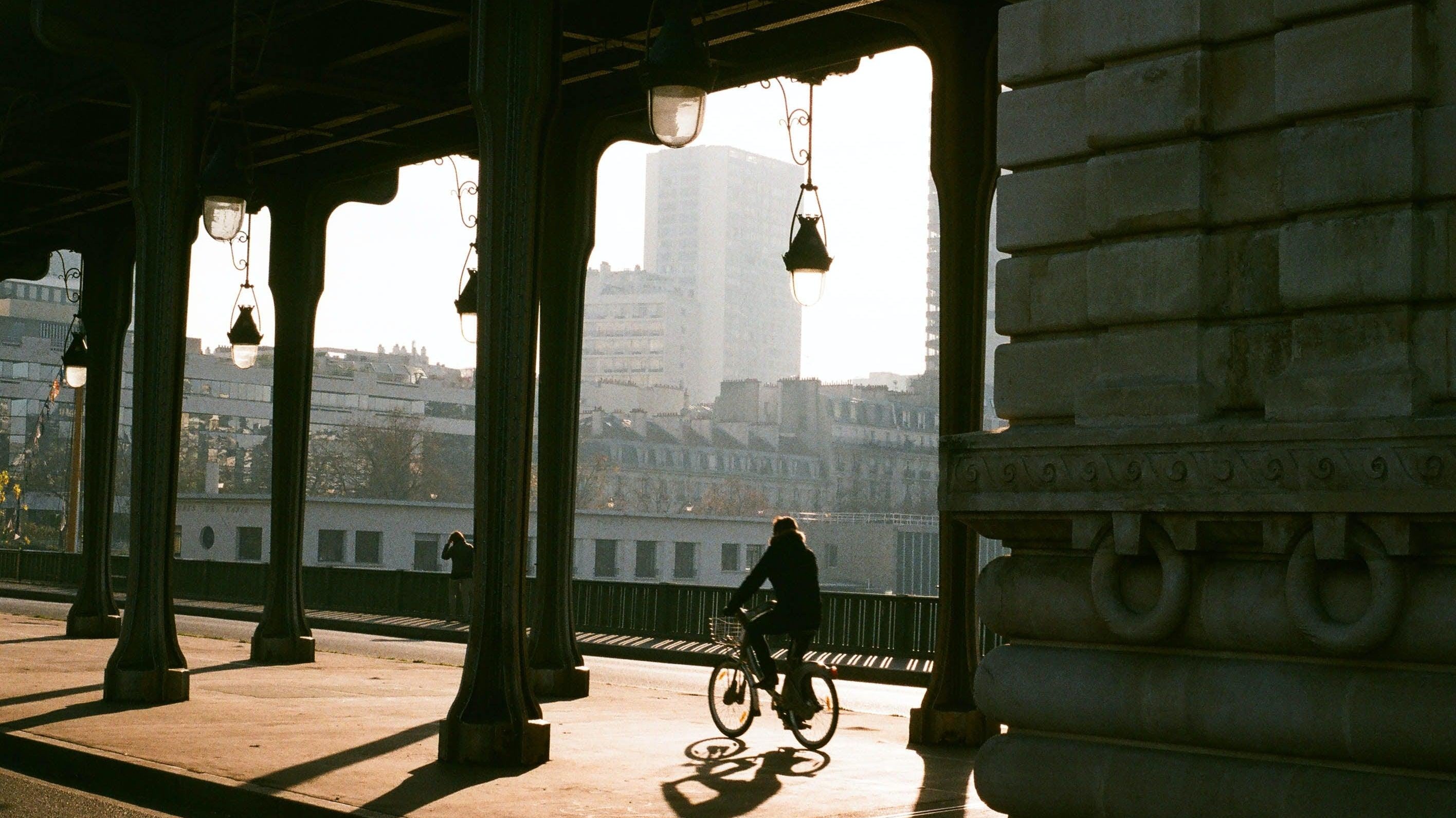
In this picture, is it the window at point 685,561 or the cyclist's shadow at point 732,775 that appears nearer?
the cyclist's shadow at point 732,775

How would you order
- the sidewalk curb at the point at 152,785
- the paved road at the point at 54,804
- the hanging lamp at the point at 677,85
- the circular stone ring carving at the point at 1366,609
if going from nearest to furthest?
1. the circular stone ring carving at the point at 1366,609
2. the sidewalk curb at the point at 152,785
3. the paved road at the point at 54,804
4. the hanging lamp at the point at 677,85

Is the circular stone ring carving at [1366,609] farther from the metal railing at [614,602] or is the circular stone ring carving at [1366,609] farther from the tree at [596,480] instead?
the tree at [596,480]

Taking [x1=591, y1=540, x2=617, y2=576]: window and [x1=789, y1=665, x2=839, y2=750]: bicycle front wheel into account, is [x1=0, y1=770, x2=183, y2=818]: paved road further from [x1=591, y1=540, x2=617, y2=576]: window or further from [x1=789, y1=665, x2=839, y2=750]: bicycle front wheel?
[x1=591, y1=540, x2=617, y2=576]: window

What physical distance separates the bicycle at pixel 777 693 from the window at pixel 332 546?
65.0m

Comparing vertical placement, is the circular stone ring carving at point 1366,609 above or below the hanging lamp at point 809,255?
below

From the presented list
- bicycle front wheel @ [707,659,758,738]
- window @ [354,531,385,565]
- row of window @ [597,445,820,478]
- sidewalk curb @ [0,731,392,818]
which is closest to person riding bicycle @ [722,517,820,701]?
bicycle front wheel @ [707,659,758,738]

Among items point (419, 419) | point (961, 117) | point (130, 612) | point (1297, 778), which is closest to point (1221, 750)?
point (1297, 778)

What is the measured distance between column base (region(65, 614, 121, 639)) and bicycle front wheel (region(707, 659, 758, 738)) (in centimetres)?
1431

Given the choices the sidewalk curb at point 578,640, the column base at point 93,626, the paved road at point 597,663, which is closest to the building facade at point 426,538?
the sidewalk curb at point 578,640

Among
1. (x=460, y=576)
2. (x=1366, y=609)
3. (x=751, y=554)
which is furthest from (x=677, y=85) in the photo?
(x=751, y=554)

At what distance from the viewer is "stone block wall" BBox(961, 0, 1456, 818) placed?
6379 millimetres

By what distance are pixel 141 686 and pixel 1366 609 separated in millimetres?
12331

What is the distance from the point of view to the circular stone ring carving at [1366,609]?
6266 mm

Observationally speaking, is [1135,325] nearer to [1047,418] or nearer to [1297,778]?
[1047,418]
